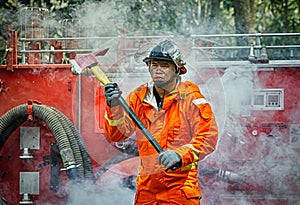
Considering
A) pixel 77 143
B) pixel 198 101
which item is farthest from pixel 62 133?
pixel 198 101

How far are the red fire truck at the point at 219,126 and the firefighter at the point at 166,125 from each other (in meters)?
2.09

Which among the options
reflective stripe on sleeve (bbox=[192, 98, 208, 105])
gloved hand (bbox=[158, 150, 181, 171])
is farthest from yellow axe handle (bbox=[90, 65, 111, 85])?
gloved hand (bbox=[158, 150, 181, 171])

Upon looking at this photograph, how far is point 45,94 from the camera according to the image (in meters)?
7.96

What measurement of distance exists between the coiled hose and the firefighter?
2.43 m

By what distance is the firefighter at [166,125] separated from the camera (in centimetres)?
500

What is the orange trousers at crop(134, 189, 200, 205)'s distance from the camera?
5.04 meters

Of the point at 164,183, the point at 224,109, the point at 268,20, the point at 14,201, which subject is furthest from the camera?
the point at 268,20

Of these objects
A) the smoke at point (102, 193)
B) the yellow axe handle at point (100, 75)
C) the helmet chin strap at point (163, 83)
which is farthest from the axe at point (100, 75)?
the smoke at point (102, 193)

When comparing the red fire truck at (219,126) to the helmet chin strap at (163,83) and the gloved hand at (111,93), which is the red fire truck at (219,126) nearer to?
the helmet chin strap at (163,83)

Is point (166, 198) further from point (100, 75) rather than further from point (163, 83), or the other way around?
point (100, 75)

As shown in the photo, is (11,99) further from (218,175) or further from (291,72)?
(291,72)

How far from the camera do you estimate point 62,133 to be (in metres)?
7.57

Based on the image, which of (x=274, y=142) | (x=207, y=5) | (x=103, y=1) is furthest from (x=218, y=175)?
(x=207, y=5)

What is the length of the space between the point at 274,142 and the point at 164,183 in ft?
9.05
